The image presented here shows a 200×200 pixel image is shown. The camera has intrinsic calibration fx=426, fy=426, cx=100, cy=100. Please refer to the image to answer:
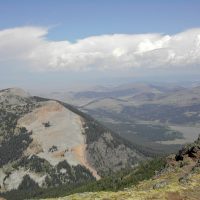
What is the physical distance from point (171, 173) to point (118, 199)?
62514mm

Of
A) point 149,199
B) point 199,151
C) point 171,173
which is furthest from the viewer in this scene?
point 199,151

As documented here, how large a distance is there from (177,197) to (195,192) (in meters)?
6.12

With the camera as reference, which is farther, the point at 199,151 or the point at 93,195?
the point at 199,151

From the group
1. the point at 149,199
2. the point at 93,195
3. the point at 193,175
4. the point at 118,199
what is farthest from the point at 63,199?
the point at 193,175

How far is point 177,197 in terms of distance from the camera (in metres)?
83.2

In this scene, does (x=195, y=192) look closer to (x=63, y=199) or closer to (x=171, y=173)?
(x=63, y=199)

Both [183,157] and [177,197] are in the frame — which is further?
[183,157]

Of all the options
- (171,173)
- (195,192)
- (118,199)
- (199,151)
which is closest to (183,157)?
(199,151)

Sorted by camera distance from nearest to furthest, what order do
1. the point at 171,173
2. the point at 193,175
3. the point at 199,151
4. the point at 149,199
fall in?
the point at 149,199
the point at 193,175
the point at 171,173
the point at 199,151

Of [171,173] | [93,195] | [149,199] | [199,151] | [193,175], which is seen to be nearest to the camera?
[149,199]

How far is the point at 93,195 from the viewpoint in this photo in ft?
286

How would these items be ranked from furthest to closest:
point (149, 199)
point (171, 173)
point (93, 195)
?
point (171, 173), point (93, 195), point (149, 199)

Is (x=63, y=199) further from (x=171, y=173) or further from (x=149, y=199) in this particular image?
(x=171, y=173)

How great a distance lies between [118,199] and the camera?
266 feet
